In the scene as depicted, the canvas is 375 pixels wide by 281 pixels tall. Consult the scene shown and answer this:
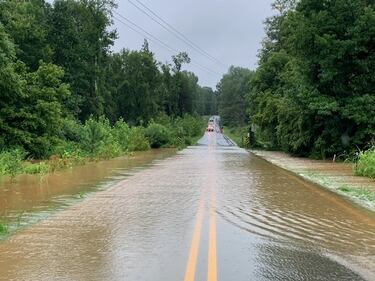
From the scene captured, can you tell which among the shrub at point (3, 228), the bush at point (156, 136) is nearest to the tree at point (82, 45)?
the bush at point (156, 136)

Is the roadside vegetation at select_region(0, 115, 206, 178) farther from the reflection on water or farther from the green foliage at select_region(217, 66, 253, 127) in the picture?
the green foliage at select_region(217, 66, 253, 127)

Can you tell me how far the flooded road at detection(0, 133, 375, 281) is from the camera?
7.28 meters

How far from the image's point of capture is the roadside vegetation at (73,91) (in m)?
32.2

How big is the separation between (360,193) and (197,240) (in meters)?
8.92

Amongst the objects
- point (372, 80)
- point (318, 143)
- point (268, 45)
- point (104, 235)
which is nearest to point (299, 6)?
point (372, 80)

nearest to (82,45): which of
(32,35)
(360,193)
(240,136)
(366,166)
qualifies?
(32,35)

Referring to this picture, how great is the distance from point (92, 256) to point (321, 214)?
6.42 metres

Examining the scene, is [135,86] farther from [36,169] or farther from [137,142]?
[36,169]

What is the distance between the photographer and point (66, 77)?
68938 millimetres

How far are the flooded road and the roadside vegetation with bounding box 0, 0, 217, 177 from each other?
36.5 ft

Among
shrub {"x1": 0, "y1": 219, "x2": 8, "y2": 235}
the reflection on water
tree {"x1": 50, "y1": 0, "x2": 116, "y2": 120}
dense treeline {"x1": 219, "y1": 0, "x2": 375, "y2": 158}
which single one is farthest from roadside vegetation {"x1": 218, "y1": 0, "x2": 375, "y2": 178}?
tree {"x1": 50, "y1": 0, "x2": 116, "y2": 120}

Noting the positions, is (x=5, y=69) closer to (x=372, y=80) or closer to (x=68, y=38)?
(x=372, y=80)

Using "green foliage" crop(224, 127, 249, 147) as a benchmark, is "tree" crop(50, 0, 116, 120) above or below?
above

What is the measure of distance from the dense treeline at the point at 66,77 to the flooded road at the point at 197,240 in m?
18.3
